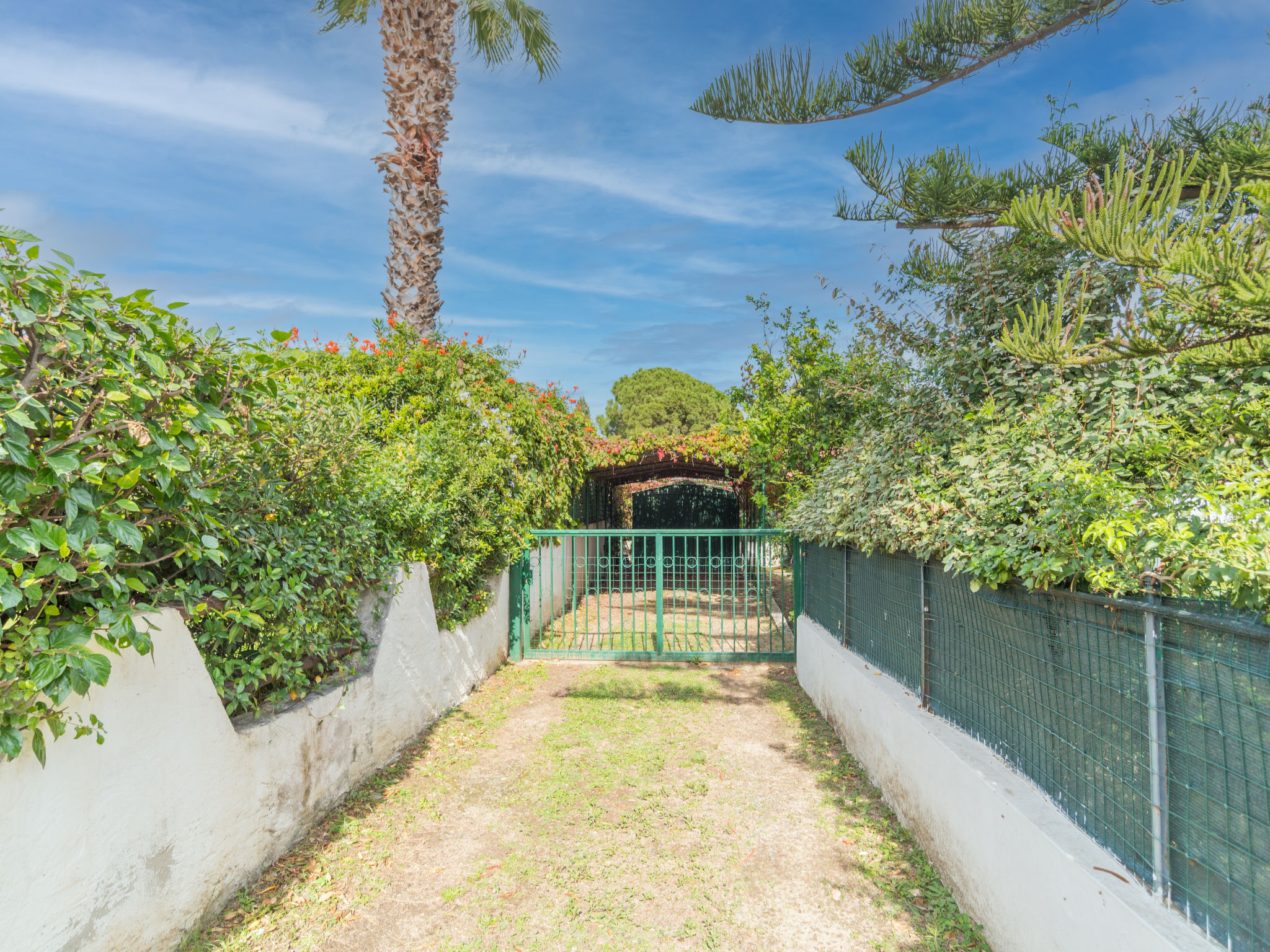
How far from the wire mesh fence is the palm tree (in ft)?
27.5

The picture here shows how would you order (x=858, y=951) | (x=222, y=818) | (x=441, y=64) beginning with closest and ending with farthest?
(x=858, y=951) < (x=222, y=818) < (x=441, y=64)

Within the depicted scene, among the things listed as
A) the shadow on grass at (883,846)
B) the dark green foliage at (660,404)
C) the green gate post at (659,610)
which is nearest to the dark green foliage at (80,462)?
the shadow on grass at (883,846)

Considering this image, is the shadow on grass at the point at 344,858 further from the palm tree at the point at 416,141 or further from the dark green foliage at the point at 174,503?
the palm tree at the point at 416,141

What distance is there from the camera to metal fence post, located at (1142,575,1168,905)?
6.83ft

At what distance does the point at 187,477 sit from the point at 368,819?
260cm

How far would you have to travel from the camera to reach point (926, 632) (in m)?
4.13

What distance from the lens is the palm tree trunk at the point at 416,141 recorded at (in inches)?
360

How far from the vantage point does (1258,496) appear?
2027mm

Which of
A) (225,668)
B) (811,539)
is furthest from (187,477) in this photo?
(811,539)

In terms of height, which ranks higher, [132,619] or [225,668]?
[132,619]

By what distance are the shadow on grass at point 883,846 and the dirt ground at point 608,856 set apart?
1cm

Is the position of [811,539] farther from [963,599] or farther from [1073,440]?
[1073,440]

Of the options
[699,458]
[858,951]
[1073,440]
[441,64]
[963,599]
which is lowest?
[858,951]

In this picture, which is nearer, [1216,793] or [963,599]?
[1216,793]
